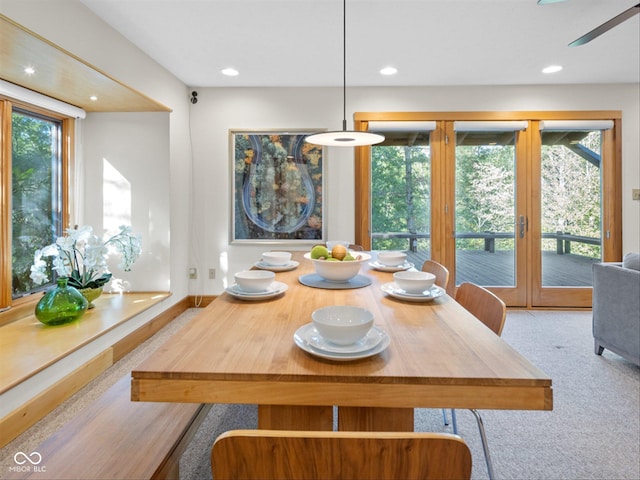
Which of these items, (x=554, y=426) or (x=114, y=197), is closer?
(x=554, y=426)

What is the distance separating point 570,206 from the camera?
3793 millimetres

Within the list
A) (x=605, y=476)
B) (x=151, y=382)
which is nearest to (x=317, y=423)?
(x=151, y=382)

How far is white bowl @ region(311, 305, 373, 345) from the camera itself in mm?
816

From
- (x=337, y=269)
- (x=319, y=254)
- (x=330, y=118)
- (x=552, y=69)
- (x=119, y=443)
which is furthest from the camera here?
(x=330, y=118)

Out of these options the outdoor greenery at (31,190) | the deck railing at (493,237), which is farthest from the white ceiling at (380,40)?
the deck railing at (493,237)

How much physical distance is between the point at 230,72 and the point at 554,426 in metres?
3.73

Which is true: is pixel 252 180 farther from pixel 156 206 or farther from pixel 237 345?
pixel 237 345

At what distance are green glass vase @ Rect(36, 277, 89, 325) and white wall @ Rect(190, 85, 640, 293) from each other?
139 cm

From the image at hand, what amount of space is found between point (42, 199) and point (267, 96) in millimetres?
2345

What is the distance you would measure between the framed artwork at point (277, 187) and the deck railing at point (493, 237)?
83 cm

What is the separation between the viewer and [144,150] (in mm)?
3293

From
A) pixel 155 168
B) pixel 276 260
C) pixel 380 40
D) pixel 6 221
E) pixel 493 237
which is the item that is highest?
pixel 380 40

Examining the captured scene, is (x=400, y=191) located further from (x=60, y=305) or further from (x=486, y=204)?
(x=60, y=305)

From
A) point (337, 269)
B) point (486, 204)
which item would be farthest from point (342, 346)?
point (486, 204)
